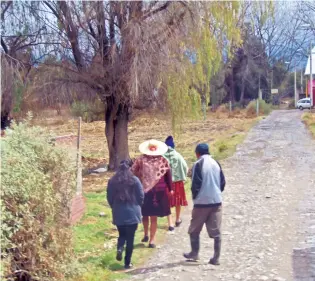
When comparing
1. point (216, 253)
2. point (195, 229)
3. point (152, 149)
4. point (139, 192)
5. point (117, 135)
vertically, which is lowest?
point (216, 253)

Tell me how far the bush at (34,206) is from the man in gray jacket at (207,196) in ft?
5.54

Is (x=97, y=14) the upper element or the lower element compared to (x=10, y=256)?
upper

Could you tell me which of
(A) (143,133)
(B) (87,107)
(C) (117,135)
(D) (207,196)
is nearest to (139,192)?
(D) (207,196)

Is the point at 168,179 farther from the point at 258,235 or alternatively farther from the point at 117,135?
the point at 117,135

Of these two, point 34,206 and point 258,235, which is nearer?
point 34,206

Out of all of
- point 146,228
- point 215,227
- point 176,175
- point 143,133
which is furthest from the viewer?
point 143,133

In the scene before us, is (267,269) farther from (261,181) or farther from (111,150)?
(111,150)

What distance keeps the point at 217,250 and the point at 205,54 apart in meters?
11.3

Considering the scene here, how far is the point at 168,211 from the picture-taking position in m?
9.19

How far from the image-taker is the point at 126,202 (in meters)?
7.94

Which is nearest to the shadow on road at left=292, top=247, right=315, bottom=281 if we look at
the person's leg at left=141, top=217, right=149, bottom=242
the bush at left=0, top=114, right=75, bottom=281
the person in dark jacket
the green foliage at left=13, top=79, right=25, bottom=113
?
the person in dark jacket

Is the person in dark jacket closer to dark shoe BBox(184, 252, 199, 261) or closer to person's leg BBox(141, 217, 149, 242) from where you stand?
dark shoe BBox(184, 252, 199, 261)

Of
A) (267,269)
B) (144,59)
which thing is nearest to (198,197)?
(267,269)

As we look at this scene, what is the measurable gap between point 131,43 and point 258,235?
8.78 metres
